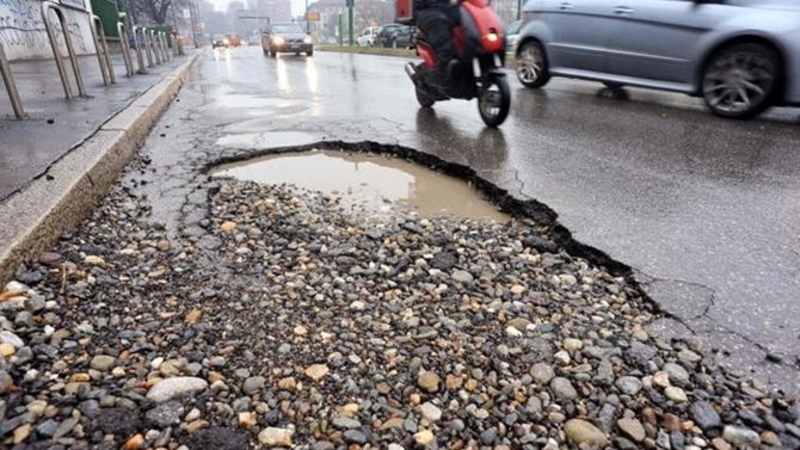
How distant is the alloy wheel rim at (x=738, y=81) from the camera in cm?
530

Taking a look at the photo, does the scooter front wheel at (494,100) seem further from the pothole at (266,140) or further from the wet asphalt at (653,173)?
the pothole at (266,140)

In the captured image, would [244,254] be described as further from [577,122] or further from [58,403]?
[577,122]

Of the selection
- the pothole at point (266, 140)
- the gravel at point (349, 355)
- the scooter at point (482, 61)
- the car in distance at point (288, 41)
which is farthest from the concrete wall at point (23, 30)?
the gravel at point (349, 355)

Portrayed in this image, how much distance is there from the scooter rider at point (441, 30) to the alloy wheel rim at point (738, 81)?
2962mm

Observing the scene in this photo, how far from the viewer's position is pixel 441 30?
5.48m

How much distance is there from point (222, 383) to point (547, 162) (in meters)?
3.23

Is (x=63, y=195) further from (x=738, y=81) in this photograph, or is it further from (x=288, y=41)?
(x=288, y=41)

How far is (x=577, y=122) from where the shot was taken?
18.7 feet

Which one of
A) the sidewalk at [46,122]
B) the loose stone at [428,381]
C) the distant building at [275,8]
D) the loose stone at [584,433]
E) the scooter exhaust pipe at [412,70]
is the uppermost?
the distant building at [275,8]

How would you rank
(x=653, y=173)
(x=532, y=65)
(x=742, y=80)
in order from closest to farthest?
1. (x=653, y=173)
2. (x=742, y=80)
3. (x=532, y=65)

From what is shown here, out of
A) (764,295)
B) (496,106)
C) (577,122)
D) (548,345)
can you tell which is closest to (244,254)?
(548,345)

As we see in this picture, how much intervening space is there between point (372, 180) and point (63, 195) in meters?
2.00

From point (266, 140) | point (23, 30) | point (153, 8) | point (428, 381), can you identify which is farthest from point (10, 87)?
point (153, 8)

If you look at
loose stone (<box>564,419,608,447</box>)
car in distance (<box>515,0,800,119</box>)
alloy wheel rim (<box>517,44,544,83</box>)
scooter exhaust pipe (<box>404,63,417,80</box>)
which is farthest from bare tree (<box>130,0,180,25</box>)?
loose stone (<box>564,419,608,447</box>)
